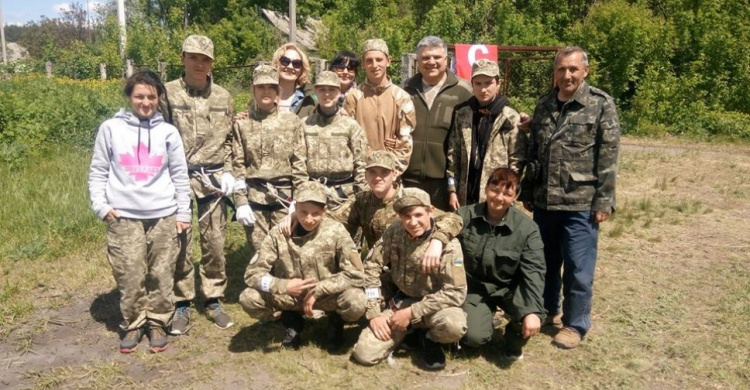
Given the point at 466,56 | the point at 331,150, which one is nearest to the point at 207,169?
the point at 331,150

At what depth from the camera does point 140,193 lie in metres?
3.78

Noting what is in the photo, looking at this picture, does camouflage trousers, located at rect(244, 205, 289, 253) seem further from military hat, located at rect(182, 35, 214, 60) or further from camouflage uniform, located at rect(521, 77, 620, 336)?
camouflage uniform, located at rect(521, 77, 620, 336)

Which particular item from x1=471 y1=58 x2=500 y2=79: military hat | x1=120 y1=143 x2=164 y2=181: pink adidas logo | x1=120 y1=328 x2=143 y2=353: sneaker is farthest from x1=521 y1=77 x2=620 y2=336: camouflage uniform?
x1=120 y1=328 x2=143 y2=353: sneaker

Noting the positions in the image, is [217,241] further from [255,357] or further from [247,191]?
[255,357]

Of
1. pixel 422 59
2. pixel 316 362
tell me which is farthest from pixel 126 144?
pixel 422 59

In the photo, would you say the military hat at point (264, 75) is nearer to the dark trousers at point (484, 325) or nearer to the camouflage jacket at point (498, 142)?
the camouflage jacket at point (498, 142)

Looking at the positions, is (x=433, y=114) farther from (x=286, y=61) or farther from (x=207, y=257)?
(x=207, y=257)

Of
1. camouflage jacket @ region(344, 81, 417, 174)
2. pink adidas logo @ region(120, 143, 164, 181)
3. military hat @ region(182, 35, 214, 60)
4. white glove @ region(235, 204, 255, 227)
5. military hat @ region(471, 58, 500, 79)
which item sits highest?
military hat @ region(182, 35, 214, 60)

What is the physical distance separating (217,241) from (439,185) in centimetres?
175

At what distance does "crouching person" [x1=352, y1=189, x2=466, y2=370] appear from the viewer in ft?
11.9

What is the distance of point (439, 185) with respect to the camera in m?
4.58

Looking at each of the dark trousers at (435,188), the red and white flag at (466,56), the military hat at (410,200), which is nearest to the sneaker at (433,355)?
the military hat at (410,200)

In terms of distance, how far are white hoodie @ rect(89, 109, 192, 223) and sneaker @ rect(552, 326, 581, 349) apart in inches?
111

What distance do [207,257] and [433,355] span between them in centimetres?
189
